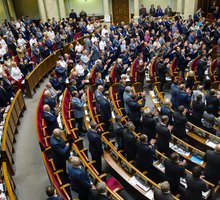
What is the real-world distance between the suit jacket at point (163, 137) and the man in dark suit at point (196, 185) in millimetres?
1326

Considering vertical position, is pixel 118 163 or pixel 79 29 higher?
pixel 79 29

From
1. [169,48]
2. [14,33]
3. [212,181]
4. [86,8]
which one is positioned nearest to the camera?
[212,181]

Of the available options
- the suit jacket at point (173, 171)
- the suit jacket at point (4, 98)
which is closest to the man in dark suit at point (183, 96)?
the suit jacket at point (173, 171)

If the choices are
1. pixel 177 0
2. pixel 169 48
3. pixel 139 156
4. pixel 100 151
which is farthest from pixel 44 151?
pixel 177 0

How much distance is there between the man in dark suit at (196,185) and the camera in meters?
4.21

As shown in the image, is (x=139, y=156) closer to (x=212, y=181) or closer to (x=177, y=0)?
(x=212, y=181)

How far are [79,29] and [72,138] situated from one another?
11.6 meters

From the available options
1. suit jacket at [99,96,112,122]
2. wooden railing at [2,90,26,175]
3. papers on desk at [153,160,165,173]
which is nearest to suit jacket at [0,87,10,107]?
wooden railing at [2,90,26,175]

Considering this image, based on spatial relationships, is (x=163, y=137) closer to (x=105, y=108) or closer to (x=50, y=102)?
(x=105, y=108)

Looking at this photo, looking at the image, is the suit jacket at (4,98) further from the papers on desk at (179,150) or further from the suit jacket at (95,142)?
the papers on desk at (179,150)

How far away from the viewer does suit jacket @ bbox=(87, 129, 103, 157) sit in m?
5.50

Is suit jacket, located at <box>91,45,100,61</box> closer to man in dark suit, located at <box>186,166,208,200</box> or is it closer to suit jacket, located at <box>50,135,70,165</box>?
suit jacket, located at <box>50,135,70,165</box>

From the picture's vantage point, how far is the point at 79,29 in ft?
54.5

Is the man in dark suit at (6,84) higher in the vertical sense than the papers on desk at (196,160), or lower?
higher
